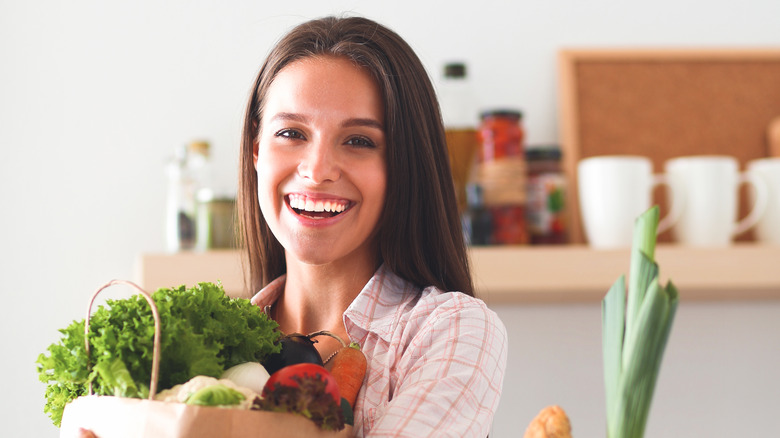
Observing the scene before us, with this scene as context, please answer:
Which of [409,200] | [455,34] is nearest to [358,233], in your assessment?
[409,200]

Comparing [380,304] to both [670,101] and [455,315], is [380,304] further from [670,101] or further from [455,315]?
[670,101]

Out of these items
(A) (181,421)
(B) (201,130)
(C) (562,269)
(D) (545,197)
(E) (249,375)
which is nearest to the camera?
(A) (181,421)

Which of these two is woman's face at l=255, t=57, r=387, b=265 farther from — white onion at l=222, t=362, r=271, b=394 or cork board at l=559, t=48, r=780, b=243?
cork board at l=559, t=48, r=780, b=243

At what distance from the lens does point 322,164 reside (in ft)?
2.96

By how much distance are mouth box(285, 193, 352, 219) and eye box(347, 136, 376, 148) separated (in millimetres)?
66

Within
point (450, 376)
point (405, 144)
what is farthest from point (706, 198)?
point (450, 376)

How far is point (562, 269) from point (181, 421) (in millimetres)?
1069

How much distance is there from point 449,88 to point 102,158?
29.7 inches

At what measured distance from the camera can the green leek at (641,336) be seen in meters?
0.68

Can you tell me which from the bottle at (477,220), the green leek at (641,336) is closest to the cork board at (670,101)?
the bottle at (477,220)

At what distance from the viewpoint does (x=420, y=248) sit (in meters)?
1.01

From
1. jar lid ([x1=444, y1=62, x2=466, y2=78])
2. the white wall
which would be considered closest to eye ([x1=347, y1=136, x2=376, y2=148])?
jar lid ([x1=444, y1=62, x2=466, y2=78])

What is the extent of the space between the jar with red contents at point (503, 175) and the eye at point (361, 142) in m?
0.71

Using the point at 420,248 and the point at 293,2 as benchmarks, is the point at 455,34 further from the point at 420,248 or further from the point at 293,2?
the point at 420,248
